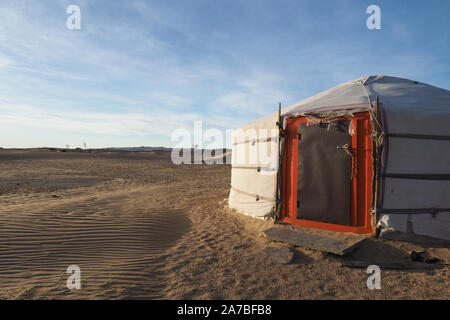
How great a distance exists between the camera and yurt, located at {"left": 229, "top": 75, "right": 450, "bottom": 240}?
15.0ft

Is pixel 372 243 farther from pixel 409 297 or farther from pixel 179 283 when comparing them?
pixel 179 283

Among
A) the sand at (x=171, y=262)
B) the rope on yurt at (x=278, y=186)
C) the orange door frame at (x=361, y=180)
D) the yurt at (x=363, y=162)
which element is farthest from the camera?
the rope on yurt at (x=278, y=186)

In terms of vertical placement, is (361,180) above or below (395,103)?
below

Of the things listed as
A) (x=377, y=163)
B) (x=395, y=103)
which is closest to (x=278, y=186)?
(x=377, y=163)

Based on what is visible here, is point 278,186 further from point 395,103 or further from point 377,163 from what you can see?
point 395,103

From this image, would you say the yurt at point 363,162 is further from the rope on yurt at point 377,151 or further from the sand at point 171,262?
the sand at point 171,262

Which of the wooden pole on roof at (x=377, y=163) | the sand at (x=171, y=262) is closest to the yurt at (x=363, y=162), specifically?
the wooden pole on roof at (x=377, y=163)

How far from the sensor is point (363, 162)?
15.8 feet

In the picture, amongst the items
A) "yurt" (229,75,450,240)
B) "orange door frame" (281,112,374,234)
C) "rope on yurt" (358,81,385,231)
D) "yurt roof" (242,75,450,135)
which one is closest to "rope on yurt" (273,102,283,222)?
"yurt" (229,75,450,240)

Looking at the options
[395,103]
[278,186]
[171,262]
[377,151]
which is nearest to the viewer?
[171,262]

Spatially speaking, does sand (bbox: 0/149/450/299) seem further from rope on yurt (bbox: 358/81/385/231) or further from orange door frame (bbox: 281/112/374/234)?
rope on yurt (bbox: 358/81/385/231)

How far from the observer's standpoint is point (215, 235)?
5.24m

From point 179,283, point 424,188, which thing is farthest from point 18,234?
point 424,188

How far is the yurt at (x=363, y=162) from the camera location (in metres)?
4.56
